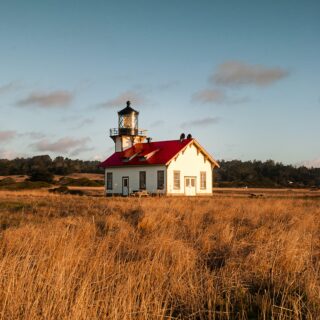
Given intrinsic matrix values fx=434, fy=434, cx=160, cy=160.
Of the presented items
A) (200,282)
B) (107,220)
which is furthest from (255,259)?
(107,220)

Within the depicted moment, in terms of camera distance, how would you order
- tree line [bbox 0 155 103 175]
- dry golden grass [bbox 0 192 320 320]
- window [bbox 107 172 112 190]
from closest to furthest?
dry golden grass [bbox 0 192 320 320]
window [bbox 107 172 112 190]
tree line [bbox 0 155 103 175]

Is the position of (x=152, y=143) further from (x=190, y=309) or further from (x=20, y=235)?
(x=190, y=309)

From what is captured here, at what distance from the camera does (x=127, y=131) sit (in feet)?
141

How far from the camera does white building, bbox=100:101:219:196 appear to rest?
3875cm

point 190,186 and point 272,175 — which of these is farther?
point 272,175

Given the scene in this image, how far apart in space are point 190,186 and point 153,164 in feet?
14.4

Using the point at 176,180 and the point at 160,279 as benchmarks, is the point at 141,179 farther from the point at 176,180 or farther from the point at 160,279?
the point at 160,279

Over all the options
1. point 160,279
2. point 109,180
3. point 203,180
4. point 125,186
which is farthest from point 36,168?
point 160,279

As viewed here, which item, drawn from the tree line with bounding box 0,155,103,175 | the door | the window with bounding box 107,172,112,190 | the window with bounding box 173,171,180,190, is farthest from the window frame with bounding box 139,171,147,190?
the tree line with bounding box 0,155,103,175

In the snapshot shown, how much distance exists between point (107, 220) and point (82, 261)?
5489 millimetres

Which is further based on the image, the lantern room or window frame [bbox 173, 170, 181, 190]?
the lantern room

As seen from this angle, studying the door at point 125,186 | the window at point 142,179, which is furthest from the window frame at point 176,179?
the door at point 125,186

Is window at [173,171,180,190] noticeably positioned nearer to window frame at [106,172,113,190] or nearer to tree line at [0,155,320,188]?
window frame at [106,172,113,190]

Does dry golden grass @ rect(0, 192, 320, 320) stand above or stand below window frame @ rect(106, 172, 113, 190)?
below
